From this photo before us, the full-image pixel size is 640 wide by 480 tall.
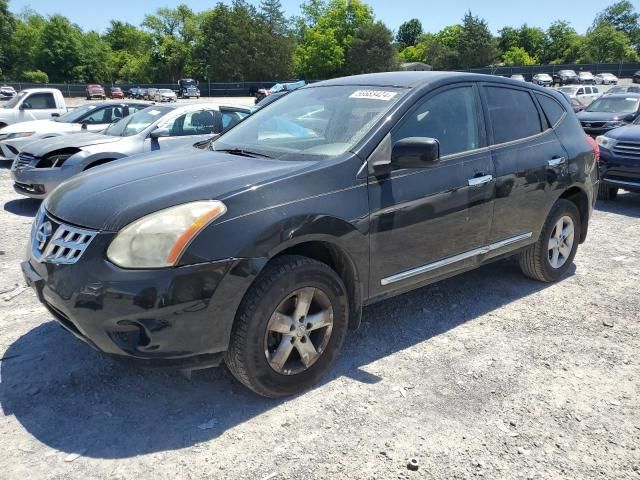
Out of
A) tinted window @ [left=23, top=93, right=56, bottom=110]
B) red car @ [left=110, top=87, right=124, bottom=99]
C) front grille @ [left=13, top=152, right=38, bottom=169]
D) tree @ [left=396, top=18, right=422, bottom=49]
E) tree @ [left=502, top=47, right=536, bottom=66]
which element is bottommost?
front grille @ [left=13, top=152, right=38, bottom=169]

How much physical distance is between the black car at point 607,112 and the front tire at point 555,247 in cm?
1095

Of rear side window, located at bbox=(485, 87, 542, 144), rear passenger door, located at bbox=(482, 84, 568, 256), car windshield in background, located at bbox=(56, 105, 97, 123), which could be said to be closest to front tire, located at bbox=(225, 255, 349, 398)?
rear passenger door, located at bbox=(482, 84, 568, 256)

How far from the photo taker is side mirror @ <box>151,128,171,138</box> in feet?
24.0

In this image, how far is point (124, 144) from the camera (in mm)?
7539

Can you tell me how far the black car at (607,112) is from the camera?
48.0 ft

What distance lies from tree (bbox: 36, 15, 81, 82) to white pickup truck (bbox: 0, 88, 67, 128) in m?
77.9

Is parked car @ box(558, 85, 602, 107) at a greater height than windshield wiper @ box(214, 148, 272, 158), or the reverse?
parked car @ box(558, 85, 602, 107)

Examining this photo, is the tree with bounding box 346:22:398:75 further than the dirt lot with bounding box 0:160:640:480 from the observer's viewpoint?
Yes

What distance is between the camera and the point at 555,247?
4871mm

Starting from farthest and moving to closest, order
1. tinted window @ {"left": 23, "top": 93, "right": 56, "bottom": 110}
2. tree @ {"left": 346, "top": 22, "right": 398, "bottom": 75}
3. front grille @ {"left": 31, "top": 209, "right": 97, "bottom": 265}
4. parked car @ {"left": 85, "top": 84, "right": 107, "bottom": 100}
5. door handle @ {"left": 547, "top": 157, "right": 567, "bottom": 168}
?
tree @ {"left": 346, "top": 22, "right": 398, "bottom": 75}, parked car @ {"left": 85, "top": 84, "right": 107, "bottom": 100}, tinted window @ {"left": 23, "top": 93, "right": 56, "bottom": 110}, door handle @ {"left": 547, "top": 157, "right": 567, "bottom": 168}, front grille @ {"left": 31, "top": 209, "right": 97, "bottom": 265}

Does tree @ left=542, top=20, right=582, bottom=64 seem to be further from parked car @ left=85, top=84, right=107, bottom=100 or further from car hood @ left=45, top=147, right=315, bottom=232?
car hood @ left=45, top=147, right=315, bottom=232

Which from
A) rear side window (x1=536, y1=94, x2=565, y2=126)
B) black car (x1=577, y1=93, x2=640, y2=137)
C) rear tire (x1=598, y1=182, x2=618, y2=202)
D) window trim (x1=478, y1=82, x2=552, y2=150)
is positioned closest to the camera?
window trim (x1=478, y1=82, x2=552, y2=150)

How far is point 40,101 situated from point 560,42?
103m

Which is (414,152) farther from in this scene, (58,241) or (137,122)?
(137,122)
